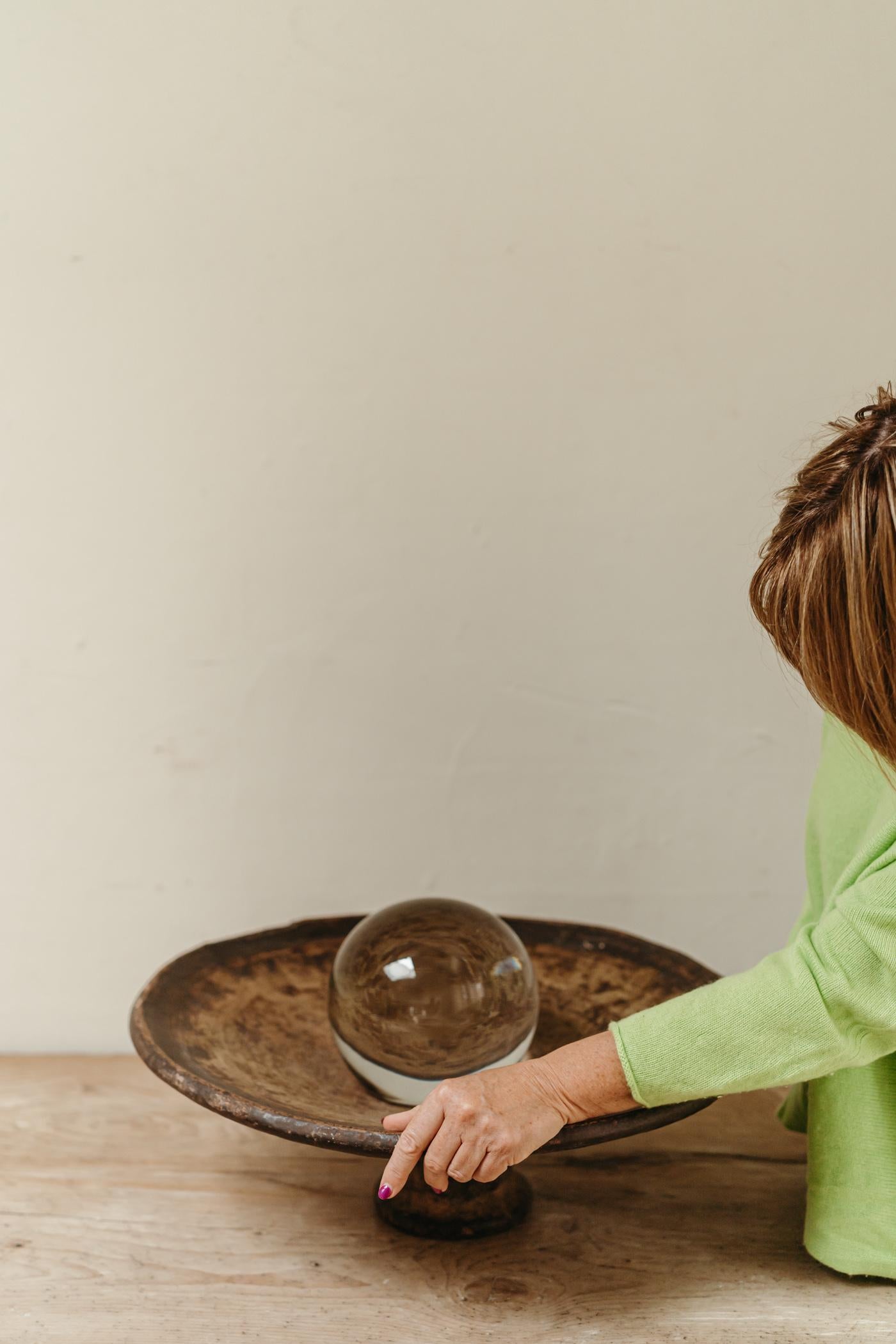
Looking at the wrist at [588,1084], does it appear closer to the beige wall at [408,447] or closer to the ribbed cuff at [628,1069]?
the ribbed cuff at [628,1069]

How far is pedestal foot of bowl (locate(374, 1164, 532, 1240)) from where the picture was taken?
89 centimetres

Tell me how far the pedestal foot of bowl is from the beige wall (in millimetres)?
420

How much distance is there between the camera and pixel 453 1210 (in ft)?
2.94

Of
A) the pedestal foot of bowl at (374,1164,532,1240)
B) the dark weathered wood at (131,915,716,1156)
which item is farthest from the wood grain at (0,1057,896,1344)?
the dark weathered wood at (131,915,716,1156)

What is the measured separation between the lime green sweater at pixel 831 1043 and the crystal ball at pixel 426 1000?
0.45ft

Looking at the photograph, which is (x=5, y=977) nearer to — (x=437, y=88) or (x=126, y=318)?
(x=126, y=318)

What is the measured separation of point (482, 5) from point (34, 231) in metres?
0.53

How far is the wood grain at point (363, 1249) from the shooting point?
0.80m

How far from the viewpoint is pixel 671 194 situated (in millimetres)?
1194

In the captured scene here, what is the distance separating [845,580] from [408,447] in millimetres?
611

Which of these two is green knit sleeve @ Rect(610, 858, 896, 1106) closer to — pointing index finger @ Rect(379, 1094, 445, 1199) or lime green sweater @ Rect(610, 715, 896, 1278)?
lime green sweater @ Rect(610, 715, 896, 1278)

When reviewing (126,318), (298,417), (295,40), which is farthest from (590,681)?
(295,40)

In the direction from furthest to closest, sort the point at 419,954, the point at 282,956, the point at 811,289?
1. the point at 811,289
2. the point at 282,956
3. the point at 419,954

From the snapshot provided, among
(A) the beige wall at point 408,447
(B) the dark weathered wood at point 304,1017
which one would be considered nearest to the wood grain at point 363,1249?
(B) the dark weathered wood at point 304,1017
